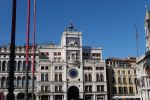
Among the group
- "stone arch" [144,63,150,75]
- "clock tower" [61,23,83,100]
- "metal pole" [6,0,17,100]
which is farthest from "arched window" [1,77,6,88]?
"metal pole" [6,0,17,100]

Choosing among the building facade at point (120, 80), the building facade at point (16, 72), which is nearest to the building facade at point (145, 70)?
the building facade at point (120, 80)

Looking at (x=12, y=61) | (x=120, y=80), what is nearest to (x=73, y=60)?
(x=120, y=80)

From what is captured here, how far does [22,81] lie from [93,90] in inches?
896

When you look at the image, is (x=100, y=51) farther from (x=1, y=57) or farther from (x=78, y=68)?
(x=1, y=57)

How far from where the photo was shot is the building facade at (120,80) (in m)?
99.9

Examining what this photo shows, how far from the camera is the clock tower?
9497cm

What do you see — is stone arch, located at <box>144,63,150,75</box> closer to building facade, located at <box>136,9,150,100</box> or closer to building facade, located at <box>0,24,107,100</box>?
building facade, located at <box>136,9,150,100</box>

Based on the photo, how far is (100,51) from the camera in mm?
104438

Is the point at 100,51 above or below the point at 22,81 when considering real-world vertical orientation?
above

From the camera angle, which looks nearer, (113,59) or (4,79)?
(4,79)

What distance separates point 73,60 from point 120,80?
712 inches

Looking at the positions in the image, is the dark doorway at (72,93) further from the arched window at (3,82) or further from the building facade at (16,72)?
the arched window at (3,82)

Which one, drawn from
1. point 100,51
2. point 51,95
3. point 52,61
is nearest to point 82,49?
point 100,51

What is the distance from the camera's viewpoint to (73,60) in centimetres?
9612
